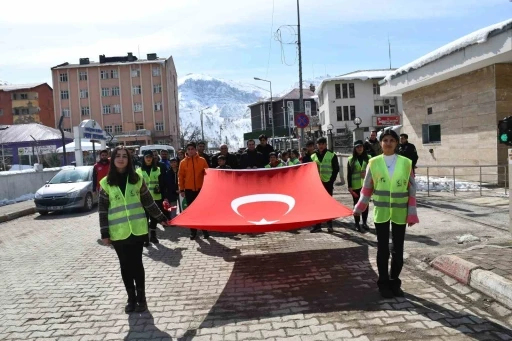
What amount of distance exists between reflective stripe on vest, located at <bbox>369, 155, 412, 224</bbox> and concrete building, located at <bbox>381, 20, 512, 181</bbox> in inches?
374

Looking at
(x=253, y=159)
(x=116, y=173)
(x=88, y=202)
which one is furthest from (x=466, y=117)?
(x=116, y=173)

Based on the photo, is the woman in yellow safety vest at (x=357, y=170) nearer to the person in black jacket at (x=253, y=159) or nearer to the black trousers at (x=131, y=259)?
the person in black jacket at (x=253, y=159)

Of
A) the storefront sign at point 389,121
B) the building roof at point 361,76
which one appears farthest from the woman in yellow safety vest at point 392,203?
the building roof at point 361,76

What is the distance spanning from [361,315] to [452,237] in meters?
4.12

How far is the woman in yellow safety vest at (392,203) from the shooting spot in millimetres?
4992

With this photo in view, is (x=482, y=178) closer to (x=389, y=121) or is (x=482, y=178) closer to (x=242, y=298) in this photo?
(x=242, y=298)

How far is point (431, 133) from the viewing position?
61.2ft

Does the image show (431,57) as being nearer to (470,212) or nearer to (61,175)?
(470,212)

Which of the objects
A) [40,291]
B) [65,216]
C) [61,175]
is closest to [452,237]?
[40,291]

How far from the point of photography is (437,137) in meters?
18.2

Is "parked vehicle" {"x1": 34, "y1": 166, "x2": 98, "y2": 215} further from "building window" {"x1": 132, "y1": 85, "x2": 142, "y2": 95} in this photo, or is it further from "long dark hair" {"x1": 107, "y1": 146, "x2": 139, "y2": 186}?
"building window" {"x1": 132, "y1": 85, "x2": 142, "y2": 95}

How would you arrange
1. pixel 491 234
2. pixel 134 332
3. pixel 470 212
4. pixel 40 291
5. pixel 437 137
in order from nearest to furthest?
1. pixel 134 332
2. pixel 40 291
3. pixel 491 234
4. pixel 470 212
5. pixel 437 137

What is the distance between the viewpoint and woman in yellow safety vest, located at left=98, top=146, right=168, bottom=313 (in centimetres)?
491

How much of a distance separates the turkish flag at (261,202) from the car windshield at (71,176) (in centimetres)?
866
